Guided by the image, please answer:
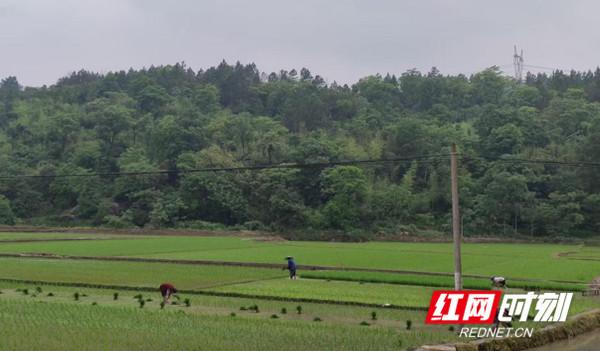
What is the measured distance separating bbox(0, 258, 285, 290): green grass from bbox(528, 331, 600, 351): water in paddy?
14.4 m

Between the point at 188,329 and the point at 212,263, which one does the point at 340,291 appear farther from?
the point at 212,263

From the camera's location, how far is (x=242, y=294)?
24766 millimetres

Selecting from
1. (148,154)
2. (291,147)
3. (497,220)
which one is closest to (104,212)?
(148,154)

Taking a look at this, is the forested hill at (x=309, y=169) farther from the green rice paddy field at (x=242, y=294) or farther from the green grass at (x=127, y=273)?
the green grass at (x=127, y=273)

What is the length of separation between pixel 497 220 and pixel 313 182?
20020mm

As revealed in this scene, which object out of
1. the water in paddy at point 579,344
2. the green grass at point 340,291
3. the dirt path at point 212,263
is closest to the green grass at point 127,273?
the dirt path at point 212,263

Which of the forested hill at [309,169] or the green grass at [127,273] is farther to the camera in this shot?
the forested hill at [309,169]

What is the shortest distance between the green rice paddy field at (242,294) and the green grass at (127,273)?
0.05 metres

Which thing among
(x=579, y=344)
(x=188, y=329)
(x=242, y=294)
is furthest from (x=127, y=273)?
(x=579, y=344)

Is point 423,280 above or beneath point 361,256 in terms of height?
above

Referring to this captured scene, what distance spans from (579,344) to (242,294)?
11895 millimetres

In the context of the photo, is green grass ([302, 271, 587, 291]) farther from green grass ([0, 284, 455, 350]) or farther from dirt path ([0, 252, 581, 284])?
green grass ([0, 284, 455, 350])

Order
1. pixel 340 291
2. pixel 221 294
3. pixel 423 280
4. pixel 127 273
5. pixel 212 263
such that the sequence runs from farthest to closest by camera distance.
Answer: pixel 212 263
pixel 127 273
pixel 423 280
pixel 340 291
pixel 221 294

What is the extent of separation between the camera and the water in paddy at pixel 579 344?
15.6 meters
